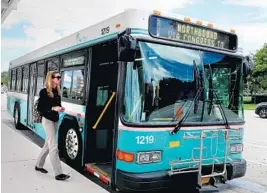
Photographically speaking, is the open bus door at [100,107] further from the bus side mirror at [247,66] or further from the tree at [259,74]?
the tree at [259,74]

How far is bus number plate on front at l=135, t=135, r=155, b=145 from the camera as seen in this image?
472 cm

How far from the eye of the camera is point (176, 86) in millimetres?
5090

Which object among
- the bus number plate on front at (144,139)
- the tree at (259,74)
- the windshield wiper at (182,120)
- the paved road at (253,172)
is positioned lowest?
the paved road at (253,172)

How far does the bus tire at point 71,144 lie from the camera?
6480 mm

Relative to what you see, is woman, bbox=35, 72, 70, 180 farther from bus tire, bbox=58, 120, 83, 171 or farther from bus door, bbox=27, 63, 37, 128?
bus door, bbox=27, 63, 37, 128

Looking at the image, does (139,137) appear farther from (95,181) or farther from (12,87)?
(12,87)

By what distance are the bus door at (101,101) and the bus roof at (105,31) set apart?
36 centimetres

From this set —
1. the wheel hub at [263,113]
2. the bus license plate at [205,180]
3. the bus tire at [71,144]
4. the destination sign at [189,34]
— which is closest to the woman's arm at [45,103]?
the bus tire at [71,144]

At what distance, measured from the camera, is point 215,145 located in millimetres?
5449

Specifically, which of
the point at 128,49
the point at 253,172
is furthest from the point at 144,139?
the point at 253,172

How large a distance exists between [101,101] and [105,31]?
1.38 meters

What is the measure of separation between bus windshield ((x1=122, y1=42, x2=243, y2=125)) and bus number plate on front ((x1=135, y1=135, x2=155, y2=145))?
0.20m

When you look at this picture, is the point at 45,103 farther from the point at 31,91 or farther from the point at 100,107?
the point at 31,91

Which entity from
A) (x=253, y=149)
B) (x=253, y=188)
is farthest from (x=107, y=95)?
(x=253, y=149)
